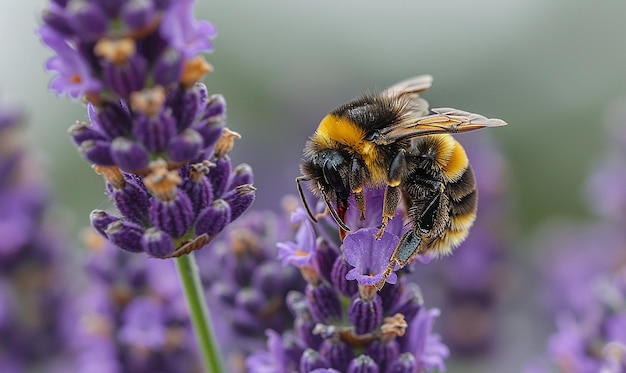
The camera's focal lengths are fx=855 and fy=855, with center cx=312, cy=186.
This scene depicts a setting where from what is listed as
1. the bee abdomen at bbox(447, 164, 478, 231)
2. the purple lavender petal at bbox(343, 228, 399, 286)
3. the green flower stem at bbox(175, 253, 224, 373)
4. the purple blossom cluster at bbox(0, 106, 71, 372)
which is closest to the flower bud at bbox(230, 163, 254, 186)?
the green flower stem at bbox(175, 253, 224, 373)

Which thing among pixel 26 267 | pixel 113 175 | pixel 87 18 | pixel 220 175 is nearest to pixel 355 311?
pixel 220 175

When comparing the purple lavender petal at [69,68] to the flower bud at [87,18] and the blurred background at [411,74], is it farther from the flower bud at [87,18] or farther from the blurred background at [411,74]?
the blurred background at [411,74]

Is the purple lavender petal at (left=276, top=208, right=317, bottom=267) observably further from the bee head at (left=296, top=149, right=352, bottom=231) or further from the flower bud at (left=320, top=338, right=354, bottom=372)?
the flower bud at (left=320, top=338, right=354, bottom=372)

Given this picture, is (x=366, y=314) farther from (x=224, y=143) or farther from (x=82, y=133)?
(x=82, y=133)

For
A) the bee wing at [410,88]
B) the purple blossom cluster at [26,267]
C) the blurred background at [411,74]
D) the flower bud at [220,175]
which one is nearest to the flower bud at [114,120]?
the flower bud at [220,175]

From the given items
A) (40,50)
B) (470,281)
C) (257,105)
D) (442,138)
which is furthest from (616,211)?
(40,50)
